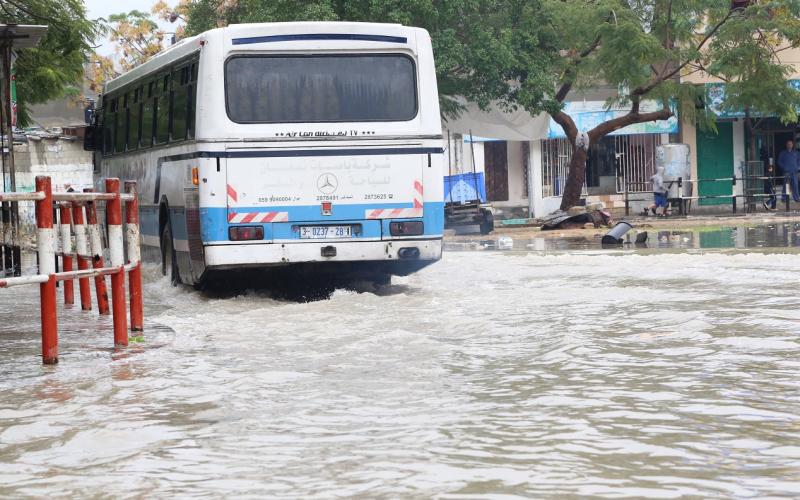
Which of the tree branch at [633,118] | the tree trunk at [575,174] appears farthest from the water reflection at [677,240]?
the tree trunk at [575,174]

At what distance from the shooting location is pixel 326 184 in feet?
48.5

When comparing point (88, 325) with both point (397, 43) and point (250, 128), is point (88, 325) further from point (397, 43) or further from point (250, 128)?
point (397, 43)

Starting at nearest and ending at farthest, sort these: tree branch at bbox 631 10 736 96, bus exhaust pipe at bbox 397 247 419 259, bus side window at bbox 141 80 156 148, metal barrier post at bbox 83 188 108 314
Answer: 1. metal barrier post at bbox 83 188 108 314
2. bus exhaust pipe at bbox 397 247 419 259
3. bus side window at bbox 141 80 156 148
4. tree branch at bbox 631 10 736 96

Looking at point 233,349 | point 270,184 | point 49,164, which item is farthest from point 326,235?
point 49,164

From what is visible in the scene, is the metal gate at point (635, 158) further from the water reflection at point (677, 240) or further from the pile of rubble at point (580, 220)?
the water reflection at point (677, 240)

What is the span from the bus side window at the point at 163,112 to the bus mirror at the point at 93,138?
221 inches

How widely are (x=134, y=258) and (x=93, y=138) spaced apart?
11.6 metres

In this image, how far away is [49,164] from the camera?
40.2m

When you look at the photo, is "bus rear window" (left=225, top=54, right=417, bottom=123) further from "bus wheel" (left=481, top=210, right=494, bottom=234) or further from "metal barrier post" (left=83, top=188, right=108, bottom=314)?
"bus wheel" (left=481, top=210, right=494, bottom=234)

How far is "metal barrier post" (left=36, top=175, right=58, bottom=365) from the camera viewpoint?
9695mm

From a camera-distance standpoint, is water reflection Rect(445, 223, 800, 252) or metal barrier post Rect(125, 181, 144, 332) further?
water reflection Rect(445, 223, 800, 252)

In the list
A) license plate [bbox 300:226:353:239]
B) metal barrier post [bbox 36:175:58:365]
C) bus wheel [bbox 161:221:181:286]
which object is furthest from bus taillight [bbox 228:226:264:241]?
metal barrier post [bbox 36:175:58:365]

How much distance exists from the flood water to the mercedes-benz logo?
4.24 ft

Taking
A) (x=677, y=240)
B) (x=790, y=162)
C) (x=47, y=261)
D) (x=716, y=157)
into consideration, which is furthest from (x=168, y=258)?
(x=716, y=157)
